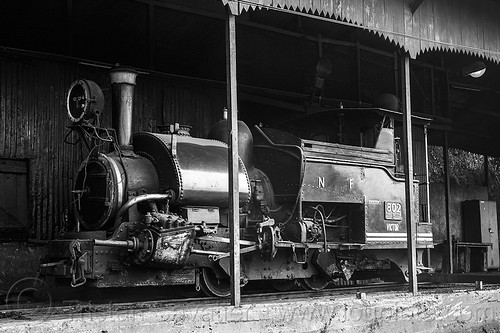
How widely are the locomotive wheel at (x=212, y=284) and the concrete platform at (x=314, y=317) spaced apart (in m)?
1.15

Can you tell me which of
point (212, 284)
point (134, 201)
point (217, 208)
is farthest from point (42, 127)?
point (212, 284)

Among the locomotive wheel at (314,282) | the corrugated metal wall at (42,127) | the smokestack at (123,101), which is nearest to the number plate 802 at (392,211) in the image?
the locomotive wheel at (314,282)

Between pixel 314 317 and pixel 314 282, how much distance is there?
9.92 feet

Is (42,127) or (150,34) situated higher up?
(150,34)

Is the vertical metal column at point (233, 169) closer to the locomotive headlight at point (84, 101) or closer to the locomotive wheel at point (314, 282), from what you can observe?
the locomotive headlight at point (84, 101)

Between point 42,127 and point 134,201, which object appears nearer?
point 134,201

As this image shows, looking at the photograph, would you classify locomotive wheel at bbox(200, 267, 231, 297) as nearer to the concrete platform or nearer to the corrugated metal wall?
the concrete platform

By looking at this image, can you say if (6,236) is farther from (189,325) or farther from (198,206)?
(189,325)

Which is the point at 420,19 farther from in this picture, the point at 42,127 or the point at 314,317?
the point at 42,127

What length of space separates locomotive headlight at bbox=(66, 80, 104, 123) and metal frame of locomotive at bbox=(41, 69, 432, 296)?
2cm

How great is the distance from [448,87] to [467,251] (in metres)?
3.87

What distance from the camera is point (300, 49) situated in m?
12.9

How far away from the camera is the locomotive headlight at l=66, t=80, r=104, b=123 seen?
7.67 meters

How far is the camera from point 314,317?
21.8 ft
